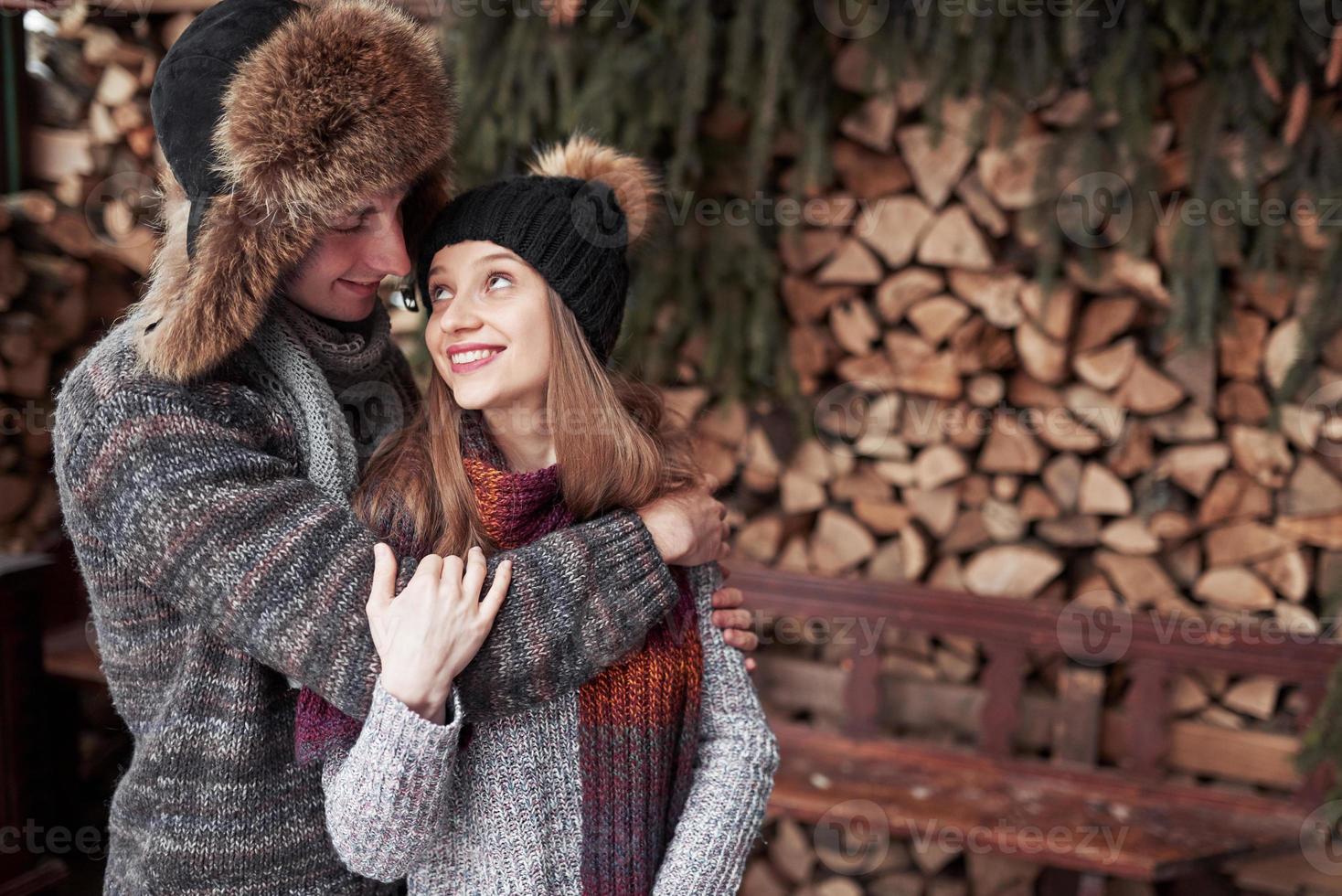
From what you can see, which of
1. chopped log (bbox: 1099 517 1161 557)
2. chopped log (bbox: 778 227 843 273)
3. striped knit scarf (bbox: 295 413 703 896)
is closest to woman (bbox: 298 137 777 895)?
striped knit scarf (bbox: 295 413 703 896)

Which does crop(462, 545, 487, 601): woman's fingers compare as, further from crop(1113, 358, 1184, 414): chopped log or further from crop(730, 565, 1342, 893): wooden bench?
crop(1113, 358, 1184, 414): chopped log

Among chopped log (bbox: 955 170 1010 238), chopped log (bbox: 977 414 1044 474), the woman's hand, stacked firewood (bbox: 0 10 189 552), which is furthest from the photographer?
stacked firewood (bbox: 0 10 189 552)

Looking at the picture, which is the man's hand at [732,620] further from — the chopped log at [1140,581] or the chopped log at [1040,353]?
the chopped log at [1140,581]

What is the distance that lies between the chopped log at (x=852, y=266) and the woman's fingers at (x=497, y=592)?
1.80 metres

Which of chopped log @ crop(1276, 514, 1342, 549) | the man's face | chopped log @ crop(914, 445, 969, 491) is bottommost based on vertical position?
chopped log @ crop(1276, 514, 1342, 549)

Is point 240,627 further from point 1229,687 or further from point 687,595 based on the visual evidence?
point 1229,687

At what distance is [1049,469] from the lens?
2834 millimetres

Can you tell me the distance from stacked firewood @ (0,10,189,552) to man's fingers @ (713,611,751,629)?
233cm

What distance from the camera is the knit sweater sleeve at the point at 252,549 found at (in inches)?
47.4

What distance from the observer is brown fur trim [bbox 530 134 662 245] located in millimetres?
1650

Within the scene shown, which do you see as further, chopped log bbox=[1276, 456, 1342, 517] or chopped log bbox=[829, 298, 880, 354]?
chopped log bbox=[829, 298, 880, 354]

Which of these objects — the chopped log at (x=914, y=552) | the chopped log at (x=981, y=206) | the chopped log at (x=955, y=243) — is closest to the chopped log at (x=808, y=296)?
the chopped log at (x=955, y=243)

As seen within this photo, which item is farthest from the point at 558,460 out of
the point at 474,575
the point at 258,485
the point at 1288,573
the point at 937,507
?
the point at 1288,573

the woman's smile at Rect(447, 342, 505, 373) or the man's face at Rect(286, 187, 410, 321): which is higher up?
the man's face at Rect(286, 187, 410, 321)
